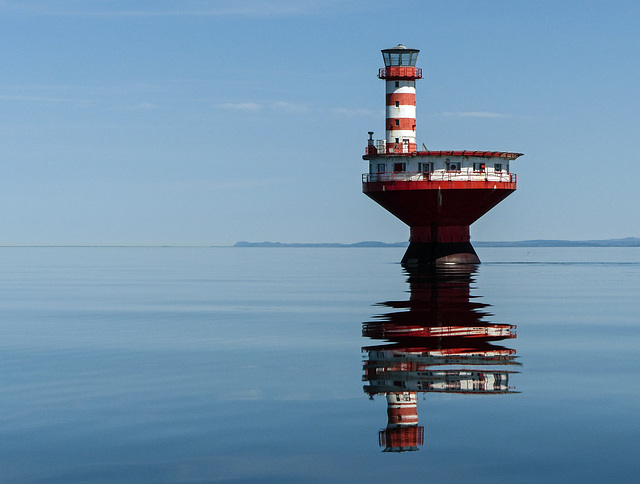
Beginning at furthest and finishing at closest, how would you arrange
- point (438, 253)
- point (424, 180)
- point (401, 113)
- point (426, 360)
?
1. point (401, 113)
2. point (438, 253)
3. point (424, 180)
4. point (426, 360)

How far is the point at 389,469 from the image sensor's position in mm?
9164

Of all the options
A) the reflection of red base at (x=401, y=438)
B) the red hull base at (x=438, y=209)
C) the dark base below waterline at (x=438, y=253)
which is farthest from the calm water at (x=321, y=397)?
the dark base below waterline at (x=438, y=253)

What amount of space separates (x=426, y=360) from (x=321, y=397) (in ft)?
12.0

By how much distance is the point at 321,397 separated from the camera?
1322 cm

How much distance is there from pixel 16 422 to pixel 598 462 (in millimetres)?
7302

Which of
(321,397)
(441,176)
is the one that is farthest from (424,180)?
(321,397)

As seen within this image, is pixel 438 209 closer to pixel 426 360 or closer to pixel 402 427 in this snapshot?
pixel 426 360

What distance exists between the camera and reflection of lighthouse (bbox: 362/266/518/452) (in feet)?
38.3

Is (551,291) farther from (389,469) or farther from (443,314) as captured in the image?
(389,469)

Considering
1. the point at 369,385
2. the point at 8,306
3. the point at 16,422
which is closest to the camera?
the point at 16,422

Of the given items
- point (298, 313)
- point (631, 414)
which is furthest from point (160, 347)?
point (631, 414)

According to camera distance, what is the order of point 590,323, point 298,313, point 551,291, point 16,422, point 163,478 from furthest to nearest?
point 551,291, point 298,313, point 590,323, point 16,422, point 163,478

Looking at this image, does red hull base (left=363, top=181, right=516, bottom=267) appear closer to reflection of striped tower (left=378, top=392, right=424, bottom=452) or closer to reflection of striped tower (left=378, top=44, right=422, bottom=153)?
reflection of striped tower (left=378, top=44, right=422, bottom=153)

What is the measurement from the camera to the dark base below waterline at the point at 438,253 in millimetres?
70750
